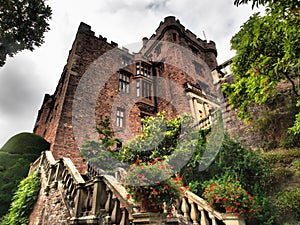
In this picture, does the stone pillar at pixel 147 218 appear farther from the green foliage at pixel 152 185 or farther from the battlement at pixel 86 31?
the battlement at pixel 86 31

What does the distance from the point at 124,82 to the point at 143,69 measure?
2.82 meters

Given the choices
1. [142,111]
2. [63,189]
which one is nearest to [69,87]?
[142,111]

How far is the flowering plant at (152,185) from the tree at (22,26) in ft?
20.7

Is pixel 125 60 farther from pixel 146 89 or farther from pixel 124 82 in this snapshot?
pixel 146 89

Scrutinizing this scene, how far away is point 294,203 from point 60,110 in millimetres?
11988

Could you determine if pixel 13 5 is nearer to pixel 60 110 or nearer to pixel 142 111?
pixel 60 110

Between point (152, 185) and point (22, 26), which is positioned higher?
point (22, 26)

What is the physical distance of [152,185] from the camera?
3.27 m

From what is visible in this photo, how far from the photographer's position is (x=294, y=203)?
4.88 m

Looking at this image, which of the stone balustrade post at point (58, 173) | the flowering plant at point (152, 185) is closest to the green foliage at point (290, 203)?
the flowering plant at point (152, 185)

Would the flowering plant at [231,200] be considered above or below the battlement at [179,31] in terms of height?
below

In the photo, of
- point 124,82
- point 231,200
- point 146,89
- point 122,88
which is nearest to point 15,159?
point 122,88

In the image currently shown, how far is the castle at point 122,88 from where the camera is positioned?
36.9ft

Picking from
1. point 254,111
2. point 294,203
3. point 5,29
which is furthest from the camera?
point 254,111
